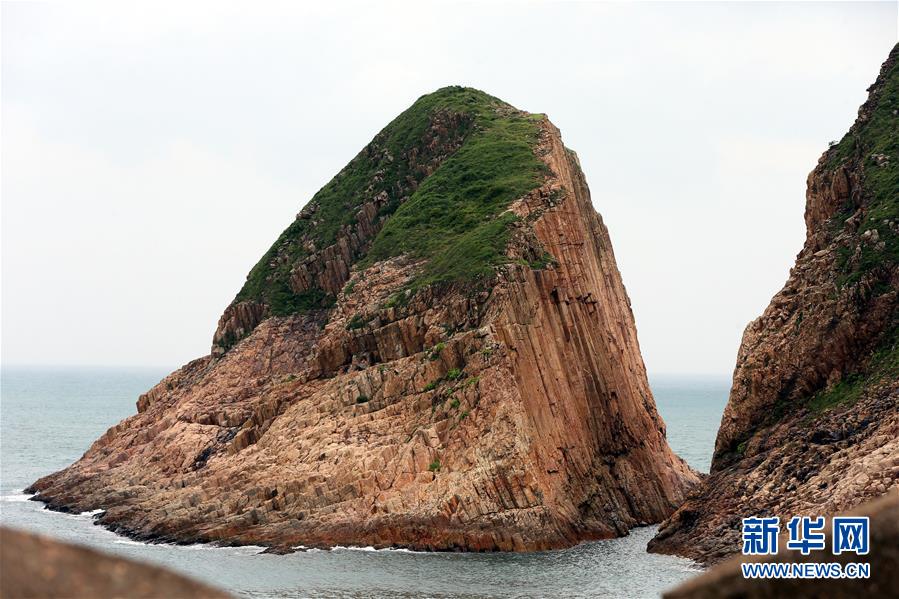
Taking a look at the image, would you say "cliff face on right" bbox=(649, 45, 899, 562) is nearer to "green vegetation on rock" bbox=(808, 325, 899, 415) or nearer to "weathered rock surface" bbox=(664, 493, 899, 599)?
"green vegetation on rock" bbox=(808, 325, 899, 415)

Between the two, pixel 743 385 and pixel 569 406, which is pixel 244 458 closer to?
pixel 569 406

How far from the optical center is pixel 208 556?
68.9m

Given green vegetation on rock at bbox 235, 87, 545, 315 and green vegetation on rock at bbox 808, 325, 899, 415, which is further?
green vegetation on rock at bbox 235, 87, 545, 315

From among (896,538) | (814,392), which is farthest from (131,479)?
(896,538)

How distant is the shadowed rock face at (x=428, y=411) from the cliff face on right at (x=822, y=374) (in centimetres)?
1139

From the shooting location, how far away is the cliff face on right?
58.4 metres

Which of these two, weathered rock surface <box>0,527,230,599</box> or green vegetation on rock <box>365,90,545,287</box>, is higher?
green vegetation on rock <box>365,90,545,287</box>

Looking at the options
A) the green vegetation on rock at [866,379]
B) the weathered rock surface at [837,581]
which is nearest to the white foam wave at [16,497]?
the green vegetation on rock at [866,379]

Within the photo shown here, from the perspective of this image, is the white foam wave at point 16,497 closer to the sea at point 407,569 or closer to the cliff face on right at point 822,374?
the sea at point 407,569

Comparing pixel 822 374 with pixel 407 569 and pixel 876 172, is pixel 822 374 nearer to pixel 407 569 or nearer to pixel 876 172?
pixel 876 172

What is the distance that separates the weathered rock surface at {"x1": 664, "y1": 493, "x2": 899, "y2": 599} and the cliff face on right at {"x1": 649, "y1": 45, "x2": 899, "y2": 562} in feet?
141

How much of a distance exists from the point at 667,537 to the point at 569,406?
51.2 feet

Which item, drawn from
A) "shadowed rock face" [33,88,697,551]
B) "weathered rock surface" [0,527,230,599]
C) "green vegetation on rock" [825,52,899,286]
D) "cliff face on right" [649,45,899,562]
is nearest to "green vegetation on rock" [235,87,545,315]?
"shadowed rock face" [33,88,697,551]

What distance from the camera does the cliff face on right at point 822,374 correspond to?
58.4 metres
